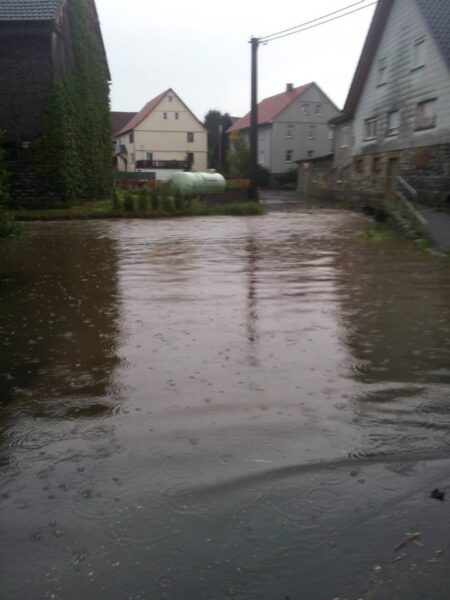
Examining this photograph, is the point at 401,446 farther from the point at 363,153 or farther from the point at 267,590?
the point at 363,153

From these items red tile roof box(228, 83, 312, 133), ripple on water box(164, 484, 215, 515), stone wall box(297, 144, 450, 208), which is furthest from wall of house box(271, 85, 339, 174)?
ripple on water box(164, 484, 215, 515)

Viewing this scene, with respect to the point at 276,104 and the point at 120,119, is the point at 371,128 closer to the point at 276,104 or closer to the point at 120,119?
the point at 276,104

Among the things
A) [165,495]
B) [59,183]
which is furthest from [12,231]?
[165,495]

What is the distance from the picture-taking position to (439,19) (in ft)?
82.6

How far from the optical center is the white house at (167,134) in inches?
2758

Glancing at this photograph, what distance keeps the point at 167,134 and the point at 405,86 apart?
46.6 metres

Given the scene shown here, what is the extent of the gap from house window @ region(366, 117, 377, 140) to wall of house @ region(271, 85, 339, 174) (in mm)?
28297

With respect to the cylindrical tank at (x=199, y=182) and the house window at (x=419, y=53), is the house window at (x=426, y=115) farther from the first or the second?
the cylindrical tank at (x=199, y=182)

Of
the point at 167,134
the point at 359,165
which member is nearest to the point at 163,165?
the point at 167,134

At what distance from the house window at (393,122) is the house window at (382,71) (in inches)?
72.4

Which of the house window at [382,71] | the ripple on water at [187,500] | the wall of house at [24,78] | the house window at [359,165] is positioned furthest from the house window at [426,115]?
the ripple on water at [187,500]

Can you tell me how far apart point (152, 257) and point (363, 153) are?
2218 cm

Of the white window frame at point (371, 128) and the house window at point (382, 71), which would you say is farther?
the white window frame at point (371, 128)

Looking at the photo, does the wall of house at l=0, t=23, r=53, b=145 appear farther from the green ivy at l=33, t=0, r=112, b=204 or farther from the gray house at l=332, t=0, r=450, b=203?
the gray house at l=332, t=0, r=450, b=203
